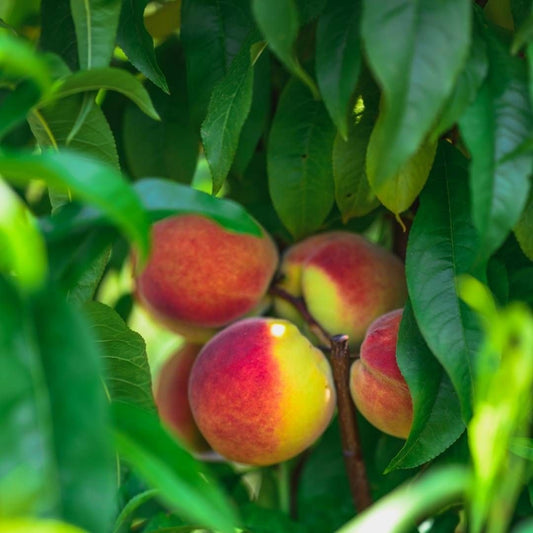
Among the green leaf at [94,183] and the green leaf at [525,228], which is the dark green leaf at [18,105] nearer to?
the green leaf at [94,183]

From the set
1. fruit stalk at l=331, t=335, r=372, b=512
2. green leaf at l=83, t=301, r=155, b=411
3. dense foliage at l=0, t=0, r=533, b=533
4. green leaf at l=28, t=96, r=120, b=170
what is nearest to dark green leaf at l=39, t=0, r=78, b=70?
dense foliage at l=0, t=0, r=533, b=533

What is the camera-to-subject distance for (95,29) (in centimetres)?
62

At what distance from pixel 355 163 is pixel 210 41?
16 centimetres

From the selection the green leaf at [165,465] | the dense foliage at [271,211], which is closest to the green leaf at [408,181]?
the dense foliage at [271,211]

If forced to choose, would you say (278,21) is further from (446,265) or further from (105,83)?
(446,265)

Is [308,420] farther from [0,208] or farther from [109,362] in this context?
[0,208]

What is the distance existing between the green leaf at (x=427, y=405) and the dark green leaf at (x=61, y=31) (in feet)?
1.16

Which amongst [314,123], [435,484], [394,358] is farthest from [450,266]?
[435,484]

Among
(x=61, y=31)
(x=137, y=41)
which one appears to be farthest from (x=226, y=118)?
(x=61, y=31)

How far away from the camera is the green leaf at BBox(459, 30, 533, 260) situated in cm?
54

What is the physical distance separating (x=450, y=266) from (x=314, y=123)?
0.21 meters

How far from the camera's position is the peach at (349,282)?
82 cm

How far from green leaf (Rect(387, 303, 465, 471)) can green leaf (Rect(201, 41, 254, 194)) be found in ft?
0.56

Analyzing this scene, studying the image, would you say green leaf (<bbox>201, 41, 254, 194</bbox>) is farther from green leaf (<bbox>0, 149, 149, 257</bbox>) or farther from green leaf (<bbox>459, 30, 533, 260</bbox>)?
green leaf (<bbox>0, 149, 149, 257</bbox>)
